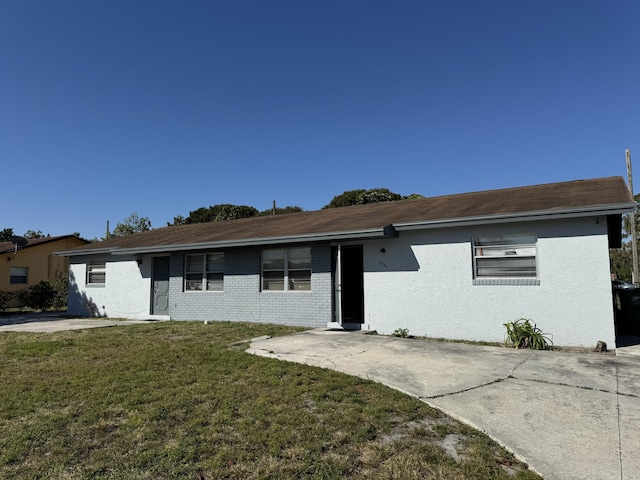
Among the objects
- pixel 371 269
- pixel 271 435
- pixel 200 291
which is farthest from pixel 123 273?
pixel 271 435

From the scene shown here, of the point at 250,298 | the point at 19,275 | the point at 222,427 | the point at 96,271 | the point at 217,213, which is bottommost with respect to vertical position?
the point at 222,427

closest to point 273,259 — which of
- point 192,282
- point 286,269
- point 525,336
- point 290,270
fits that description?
point 286,269

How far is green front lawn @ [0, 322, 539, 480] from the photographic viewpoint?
128 inches

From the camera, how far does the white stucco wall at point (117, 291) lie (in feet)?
48.9

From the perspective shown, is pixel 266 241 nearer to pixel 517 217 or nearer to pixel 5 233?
pixel 517 217

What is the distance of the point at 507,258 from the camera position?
8992 mm

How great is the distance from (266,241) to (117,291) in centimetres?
778

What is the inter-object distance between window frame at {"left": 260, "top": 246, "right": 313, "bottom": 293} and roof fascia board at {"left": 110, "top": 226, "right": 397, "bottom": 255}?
57cm

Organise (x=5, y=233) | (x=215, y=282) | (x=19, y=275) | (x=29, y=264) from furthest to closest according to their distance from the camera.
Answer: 1. (x=5, y=233)
2. (x=29, y=264)
3. (x=19, y=275)
4. (x=215, y=282)

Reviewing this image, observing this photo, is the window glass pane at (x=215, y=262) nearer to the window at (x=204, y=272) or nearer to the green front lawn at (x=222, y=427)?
the window at (x=204, y=272)

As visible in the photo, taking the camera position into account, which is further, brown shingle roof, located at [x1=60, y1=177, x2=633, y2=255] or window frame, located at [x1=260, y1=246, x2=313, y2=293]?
window frame, located at [x1=260, y1=246, x2=313, y2=293]

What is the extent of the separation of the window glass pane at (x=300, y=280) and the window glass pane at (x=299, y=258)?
0.48ft

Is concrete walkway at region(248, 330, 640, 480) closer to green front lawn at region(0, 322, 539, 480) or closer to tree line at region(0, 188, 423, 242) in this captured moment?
green front lawn at region(0, 322, 539, 480)

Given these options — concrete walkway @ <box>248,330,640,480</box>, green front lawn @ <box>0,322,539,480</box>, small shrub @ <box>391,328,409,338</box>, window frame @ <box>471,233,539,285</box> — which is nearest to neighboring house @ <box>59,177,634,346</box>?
window frame @ <box>471,233,539,285</box>
